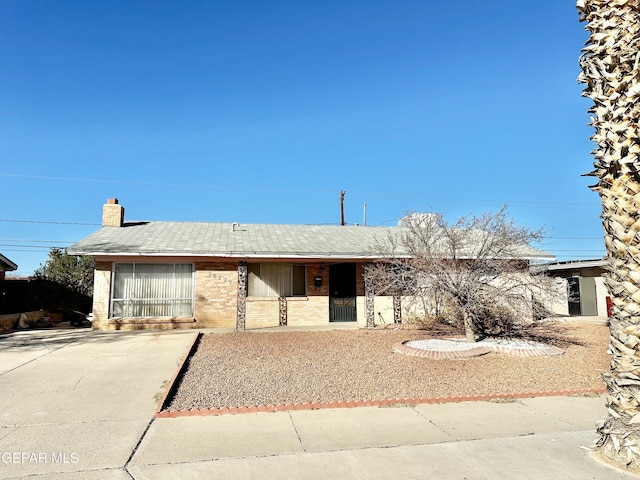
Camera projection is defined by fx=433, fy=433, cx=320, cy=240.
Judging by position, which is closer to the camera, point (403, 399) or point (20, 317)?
point (403, 399)

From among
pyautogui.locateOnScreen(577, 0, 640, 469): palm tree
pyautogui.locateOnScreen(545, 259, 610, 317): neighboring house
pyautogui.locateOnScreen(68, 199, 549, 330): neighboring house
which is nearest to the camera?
pyautogui.locateOnScreen(577, 0, 640, 469): palm tree

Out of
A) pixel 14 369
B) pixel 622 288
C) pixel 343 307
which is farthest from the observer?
pixel 343 307

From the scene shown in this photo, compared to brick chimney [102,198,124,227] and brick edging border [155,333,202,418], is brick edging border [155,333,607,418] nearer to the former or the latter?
brick edging border [155,333,202,418]

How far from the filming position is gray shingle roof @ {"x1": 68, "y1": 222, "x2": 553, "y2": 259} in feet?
45.3

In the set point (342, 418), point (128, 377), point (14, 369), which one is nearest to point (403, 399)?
point (342, 418)

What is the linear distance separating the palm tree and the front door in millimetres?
11691

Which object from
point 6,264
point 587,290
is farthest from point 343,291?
point 6,264

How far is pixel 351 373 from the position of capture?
7691 millimetres

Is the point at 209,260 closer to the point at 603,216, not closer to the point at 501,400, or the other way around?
the point at 501,400

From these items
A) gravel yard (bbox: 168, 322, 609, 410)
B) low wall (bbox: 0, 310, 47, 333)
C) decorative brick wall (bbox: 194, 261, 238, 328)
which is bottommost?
gravel yard (bbox: 168, 322, 609, 410)

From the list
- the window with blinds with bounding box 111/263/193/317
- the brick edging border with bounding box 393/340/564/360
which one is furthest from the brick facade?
the brick edging border with bounding box 393/340/564/360

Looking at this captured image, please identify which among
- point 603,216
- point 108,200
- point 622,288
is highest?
point 108,200

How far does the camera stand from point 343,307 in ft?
51.8

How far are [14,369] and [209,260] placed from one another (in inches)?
276
